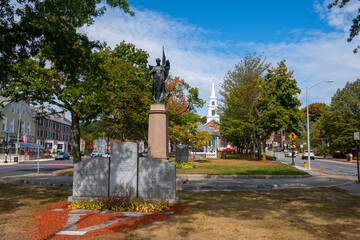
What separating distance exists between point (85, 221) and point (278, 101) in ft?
107

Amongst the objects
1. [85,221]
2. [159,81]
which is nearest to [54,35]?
[159,81]

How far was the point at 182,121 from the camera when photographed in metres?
51.3

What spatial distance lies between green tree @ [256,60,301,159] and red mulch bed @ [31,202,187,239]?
1106 inches

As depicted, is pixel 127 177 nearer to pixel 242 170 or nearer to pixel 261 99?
pixel 242 170

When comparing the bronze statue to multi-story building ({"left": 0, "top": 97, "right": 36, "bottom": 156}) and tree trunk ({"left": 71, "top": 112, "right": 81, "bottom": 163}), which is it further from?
multi-story building ({"left": 0, "top": 97, "right": 36, "bottom": 156})

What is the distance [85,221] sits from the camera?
657 cm

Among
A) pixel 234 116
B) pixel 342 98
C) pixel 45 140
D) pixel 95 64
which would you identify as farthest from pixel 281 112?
pixel 45 140

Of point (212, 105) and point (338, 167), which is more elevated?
point (212, 105)

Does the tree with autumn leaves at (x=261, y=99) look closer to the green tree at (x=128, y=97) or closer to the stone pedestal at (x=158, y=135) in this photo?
the green tree at (x=128, y=97)

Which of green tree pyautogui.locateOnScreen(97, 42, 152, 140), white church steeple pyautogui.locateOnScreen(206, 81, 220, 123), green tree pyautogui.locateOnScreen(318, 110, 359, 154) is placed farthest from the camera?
white church steeple pyautogui.locateOnScreen(206, 81, 220, 123)

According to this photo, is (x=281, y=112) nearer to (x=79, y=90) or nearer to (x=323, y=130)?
(x=323, y=130)

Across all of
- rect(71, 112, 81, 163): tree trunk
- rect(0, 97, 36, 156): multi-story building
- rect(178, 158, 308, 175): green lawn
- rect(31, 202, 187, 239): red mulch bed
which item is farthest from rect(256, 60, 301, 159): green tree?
rect(0, 97, 36, 156): multi-story building

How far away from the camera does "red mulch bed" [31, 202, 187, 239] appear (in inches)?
219

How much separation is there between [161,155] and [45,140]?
69845mm
